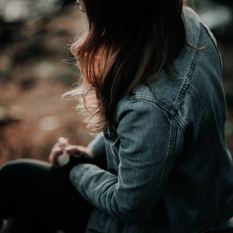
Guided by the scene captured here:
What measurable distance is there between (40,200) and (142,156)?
619mm

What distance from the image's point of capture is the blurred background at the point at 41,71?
3.67 meters

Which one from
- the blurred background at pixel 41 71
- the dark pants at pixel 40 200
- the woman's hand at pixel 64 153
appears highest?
the woman's hand at pixel 64 153

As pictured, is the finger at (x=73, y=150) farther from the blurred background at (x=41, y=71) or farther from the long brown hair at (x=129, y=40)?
the blurred background at (x=41, y=71)

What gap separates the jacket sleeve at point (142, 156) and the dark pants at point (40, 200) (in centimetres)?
29

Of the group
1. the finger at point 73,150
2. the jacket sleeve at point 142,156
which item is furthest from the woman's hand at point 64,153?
the jacket sleeve at point 142,156

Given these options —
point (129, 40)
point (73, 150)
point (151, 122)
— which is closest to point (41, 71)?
point (73, 150)

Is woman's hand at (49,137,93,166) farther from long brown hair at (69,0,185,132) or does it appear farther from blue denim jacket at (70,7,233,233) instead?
long brown hair at (69,0,185,132)

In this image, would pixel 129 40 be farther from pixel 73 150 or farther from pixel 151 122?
pixel 73 150

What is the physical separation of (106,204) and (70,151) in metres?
0.39

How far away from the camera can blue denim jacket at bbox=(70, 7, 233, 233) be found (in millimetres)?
1497

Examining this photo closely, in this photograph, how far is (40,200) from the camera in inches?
78.0

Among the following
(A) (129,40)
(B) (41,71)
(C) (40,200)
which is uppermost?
(A) (129,40)

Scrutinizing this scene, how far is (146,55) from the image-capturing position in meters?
1.53

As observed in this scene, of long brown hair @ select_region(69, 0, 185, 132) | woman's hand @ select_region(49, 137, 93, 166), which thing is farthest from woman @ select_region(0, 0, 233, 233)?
woman's hand @ select_region(49, 137, 93, 166)
